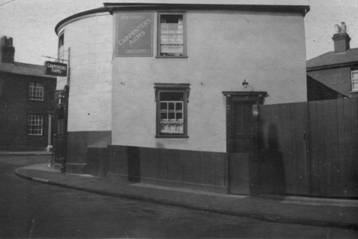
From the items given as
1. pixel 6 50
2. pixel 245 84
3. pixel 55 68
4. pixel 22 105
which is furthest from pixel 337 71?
pixel 6 50

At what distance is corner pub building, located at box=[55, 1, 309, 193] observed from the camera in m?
15.2

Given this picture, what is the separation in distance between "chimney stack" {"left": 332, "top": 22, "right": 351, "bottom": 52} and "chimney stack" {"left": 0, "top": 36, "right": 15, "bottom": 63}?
26.5 metres

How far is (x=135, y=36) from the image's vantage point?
1554 cm

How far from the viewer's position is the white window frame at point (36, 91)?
116 ft

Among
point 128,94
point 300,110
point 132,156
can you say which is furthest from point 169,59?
point 300,110

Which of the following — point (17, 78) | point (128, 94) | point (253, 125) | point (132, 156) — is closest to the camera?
point (253, 125)

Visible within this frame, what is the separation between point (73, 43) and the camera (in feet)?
56.6

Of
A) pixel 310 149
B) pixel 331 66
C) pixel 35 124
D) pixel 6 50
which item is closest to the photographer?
pixel 310 149

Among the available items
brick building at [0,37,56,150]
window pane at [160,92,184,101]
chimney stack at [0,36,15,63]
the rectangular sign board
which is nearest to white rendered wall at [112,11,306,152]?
window pane at [160,92,184,101]

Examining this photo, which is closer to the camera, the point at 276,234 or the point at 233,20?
the point at 276,234

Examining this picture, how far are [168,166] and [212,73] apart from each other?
4.49 metres

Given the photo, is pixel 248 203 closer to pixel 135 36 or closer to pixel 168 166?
pixel 168 166

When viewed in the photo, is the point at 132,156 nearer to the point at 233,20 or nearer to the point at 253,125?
the point at 253,125

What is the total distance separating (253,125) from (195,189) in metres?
2.74
